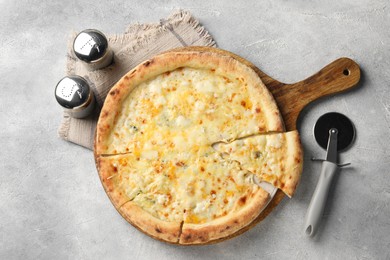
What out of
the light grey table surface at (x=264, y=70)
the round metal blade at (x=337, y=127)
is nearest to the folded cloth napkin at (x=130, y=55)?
the light grey table surface at (x=264, y=70)

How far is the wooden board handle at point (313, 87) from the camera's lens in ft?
14.9

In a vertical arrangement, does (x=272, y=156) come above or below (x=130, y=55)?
below

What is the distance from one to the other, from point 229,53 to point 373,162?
53.2 inches

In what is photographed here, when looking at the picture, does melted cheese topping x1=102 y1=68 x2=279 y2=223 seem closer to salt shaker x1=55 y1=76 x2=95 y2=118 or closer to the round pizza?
the round pizza

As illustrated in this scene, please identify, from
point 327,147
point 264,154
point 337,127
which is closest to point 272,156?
point 264,154

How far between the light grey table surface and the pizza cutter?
0.26ft

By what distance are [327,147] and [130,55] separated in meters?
1.66

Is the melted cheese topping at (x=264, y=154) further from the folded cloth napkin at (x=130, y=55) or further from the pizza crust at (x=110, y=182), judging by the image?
the folded cloth napkin at (x=130, y=55)

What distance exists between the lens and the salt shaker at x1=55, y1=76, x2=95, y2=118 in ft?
14.8

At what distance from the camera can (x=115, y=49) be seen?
4859 mm

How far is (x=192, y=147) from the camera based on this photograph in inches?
173

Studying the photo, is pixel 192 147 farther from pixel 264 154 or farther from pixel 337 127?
pixel 337 127

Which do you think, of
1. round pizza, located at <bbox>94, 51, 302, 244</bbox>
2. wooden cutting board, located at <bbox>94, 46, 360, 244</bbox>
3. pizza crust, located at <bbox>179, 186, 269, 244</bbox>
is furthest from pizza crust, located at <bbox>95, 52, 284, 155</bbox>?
pizza crust, located at <bbox>179, 186, 269, 244</bbox>

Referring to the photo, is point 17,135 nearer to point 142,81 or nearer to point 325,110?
point 142,81
